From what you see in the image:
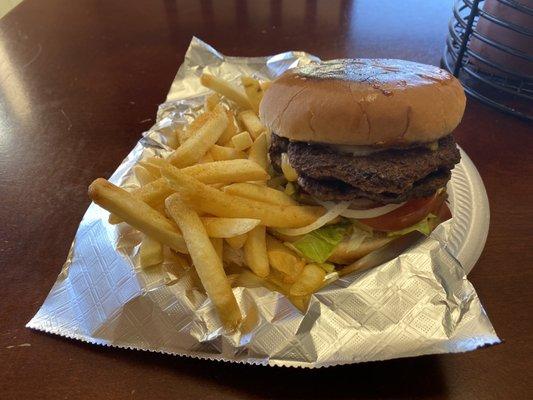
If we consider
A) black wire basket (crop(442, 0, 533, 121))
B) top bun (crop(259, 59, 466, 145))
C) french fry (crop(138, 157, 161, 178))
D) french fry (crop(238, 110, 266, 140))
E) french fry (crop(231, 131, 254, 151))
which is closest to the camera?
top bun (crop(259, 59, 466, 145))

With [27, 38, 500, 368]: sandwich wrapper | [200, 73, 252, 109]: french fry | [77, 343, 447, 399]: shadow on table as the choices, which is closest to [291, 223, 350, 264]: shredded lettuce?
[27, 38, 500, 368]: sandwich wrapper

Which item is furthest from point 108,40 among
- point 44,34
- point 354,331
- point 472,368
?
point 472,368

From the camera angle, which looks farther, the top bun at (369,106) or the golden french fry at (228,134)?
the golden french fry at (228,134)

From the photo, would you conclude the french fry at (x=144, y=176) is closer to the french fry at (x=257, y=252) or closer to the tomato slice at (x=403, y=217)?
the french fry at (x=257, y=252)

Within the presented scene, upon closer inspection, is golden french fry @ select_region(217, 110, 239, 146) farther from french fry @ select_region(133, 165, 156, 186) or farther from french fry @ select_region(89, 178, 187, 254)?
french fry @ select_region(89, 178, 187, 254)

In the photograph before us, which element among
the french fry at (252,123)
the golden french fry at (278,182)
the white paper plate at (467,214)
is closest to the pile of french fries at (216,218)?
the golden french fry at (278,182)

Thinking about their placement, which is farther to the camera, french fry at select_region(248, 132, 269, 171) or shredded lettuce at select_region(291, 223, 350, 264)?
french fry at select_region(248, 132, 269, 171)
